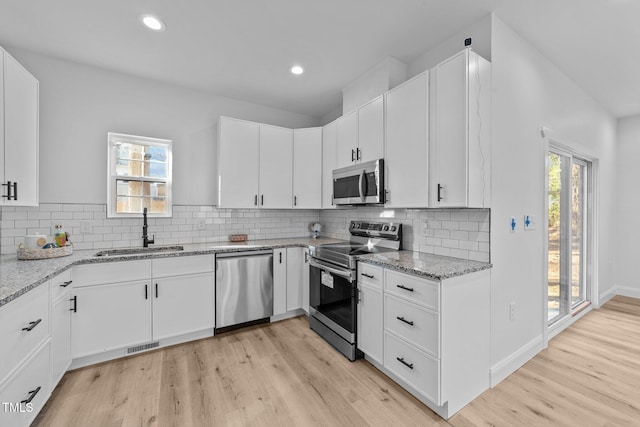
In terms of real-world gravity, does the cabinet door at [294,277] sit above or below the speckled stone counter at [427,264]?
below

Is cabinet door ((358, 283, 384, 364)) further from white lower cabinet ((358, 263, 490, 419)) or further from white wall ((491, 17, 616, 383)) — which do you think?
white wall ((491, 17, 616, 383))

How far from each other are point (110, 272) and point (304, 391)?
190cm

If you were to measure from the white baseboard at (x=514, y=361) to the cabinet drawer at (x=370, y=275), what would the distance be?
105 cm

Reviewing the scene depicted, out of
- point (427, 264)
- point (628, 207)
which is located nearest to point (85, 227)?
point (427, 264)

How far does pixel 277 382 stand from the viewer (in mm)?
2139

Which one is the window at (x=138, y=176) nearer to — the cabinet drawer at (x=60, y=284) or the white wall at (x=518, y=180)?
the cabinet drawer at (x=60, y=284)

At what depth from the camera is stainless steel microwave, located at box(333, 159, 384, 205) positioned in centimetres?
260

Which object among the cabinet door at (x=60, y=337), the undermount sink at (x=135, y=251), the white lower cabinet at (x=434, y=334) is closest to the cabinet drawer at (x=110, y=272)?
the cabinet door at (x=60, y=337)

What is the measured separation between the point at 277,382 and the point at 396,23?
3010mm

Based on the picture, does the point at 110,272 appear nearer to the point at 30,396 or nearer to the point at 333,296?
the point at 30,396

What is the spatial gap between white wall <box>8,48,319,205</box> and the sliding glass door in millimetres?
3978

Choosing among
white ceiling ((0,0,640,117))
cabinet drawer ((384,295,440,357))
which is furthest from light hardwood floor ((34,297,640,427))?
white ceiling ((0,0,640,117))

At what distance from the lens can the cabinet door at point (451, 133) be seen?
6.34 ft

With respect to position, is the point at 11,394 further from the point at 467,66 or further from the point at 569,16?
the point at 569,16
